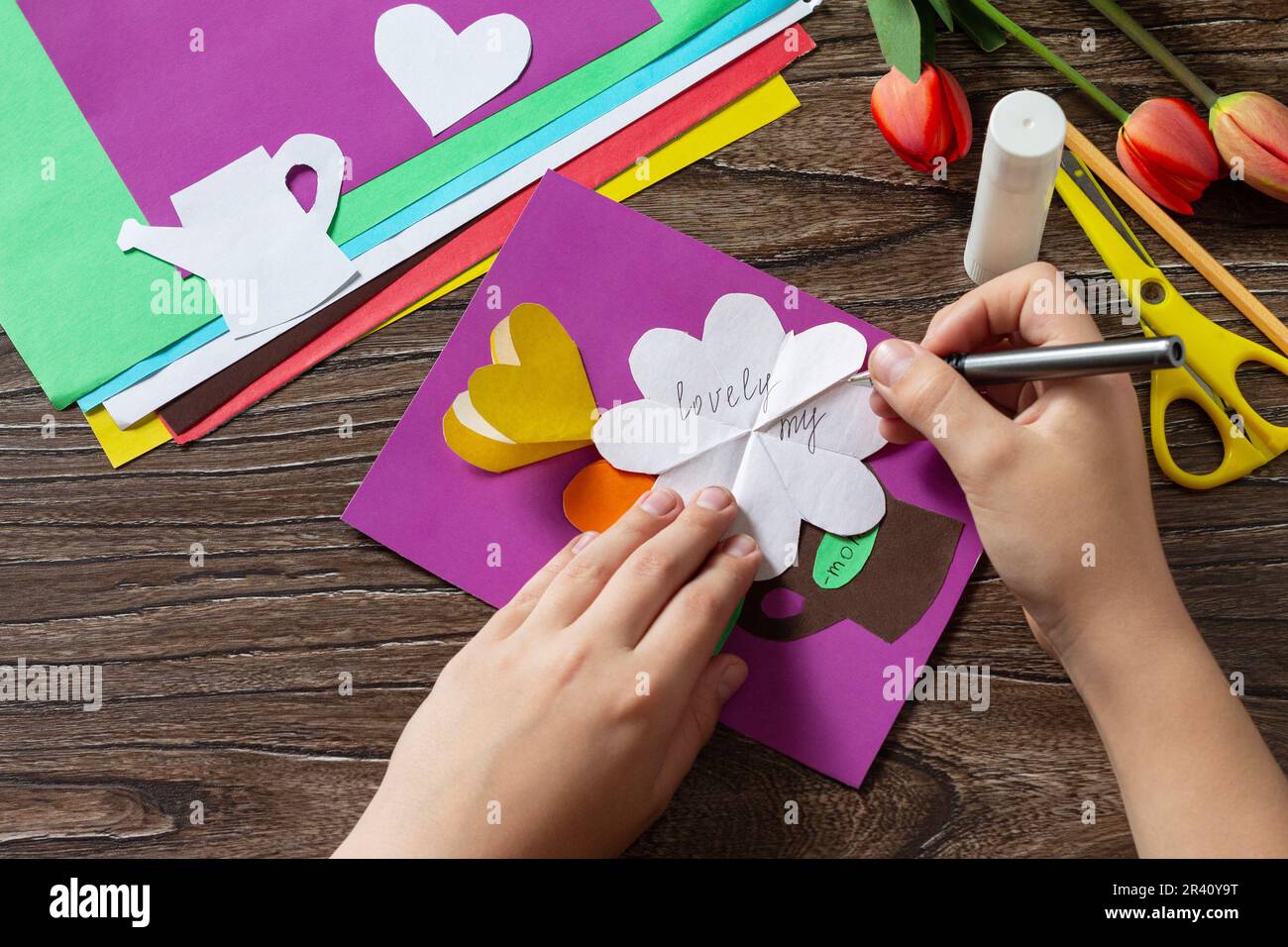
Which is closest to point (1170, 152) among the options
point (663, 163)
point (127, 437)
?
point (663, 163)

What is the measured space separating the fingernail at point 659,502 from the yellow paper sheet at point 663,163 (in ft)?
0.70

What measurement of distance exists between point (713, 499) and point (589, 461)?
0.32ft

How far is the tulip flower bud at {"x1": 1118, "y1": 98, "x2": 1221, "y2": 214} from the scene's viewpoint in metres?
0.73

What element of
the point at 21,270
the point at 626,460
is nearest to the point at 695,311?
the point at 626,460

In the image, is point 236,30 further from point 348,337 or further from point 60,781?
point 60,781

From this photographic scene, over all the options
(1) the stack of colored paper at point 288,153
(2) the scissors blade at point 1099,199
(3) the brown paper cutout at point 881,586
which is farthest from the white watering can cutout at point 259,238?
(2) the scissors blade at point 1099,199

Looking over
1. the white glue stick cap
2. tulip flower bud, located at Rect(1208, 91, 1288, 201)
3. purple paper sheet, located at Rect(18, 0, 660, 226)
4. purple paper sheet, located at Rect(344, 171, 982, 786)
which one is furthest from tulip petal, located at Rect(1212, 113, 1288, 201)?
purple paper sheet, located at Rect(18, 0, 660, 226)

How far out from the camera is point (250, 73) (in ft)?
2.70

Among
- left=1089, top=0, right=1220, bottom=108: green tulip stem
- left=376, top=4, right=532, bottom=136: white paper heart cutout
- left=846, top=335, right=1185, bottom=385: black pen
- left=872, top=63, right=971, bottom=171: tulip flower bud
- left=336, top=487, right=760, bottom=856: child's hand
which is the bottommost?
left=336, top=487, right=760, bottom=856: child's hand

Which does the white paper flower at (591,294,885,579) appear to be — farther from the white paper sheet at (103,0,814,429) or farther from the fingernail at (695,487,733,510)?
the white paper sheet at (103,0,814,429)

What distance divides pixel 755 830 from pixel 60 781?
1.59 feet

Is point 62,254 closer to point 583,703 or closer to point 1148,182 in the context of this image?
point 583,703

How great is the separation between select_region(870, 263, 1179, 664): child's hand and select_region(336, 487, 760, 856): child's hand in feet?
0.51

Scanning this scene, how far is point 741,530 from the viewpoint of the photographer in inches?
28.8
